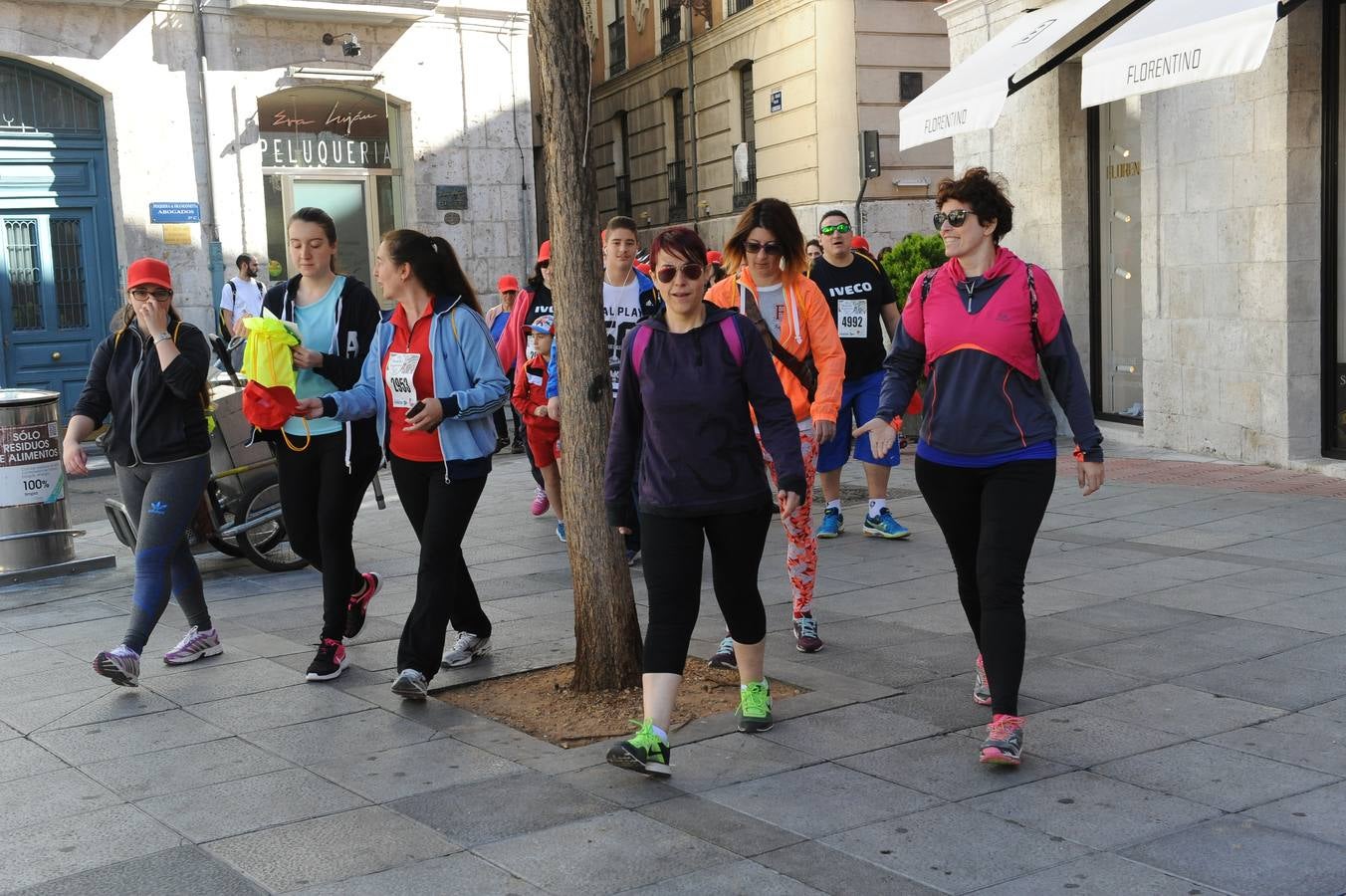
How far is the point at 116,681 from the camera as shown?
593 cm

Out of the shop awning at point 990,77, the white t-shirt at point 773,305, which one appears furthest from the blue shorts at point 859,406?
the shop awning at point 990,77

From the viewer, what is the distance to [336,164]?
816 inches

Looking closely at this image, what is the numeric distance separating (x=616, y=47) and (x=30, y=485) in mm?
24021

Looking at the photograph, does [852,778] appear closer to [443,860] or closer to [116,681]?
[443,860]

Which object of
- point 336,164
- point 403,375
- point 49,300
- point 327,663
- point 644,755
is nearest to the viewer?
point 644,755

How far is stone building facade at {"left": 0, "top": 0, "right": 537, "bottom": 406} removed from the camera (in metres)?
17.8

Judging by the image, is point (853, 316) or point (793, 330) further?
point (853, 316)

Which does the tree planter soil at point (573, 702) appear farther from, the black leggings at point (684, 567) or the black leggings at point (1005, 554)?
the black leggings at point (1005, 554)

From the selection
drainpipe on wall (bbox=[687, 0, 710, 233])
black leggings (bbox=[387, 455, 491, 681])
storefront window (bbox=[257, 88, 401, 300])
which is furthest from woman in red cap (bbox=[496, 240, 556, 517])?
→ drainpipe on wall (bbox=[687, 0, 710, 233])

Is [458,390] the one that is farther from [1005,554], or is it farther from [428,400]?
[1005,554]

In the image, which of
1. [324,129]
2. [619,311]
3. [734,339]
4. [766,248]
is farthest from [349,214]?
[734,339]

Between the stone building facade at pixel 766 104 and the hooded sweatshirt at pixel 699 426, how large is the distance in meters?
16.6

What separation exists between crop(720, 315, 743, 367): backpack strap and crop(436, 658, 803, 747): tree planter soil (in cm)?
134

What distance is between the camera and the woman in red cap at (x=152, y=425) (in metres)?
6.29
